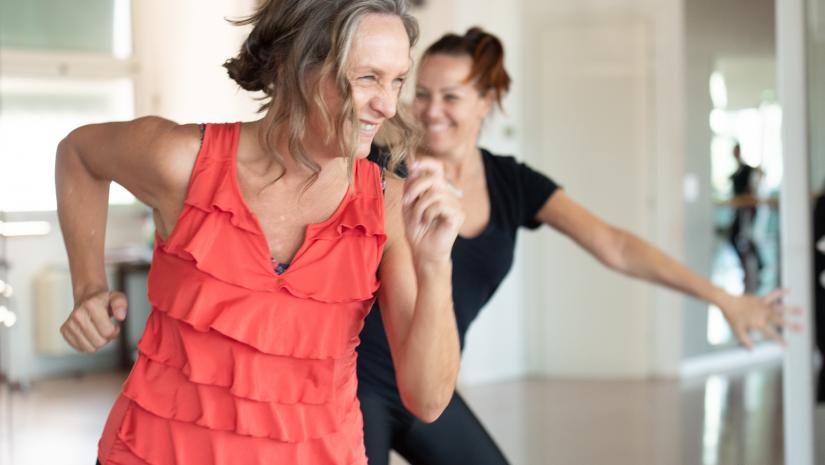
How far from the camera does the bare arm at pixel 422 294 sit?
4.31 feet

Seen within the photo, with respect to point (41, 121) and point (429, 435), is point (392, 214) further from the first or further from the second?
point (41, 121)

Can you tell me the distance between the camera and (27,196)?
9.57ft

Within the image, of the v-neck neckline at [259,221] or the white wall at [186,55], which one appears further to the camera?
the white wall at [186,55]

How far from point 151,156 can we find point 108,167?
13cm

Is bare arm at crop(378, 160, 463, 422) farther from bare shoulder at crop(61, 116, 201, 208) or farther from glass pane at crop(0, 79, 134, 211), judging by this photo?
glass pane at crop(0, 79, 134, 211)

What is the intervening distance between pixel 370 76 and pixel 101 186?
517mm

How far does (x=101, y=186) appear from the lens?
1.65 metres

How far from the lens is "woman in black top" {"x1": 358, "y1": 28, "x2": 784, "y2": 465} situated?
6.97ft

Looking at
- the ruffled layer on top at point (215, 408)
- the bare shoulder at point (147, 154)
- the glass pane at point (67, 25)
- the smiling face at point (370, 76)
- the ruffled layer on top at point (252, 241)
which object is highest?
the glass pane at point (67, 25)

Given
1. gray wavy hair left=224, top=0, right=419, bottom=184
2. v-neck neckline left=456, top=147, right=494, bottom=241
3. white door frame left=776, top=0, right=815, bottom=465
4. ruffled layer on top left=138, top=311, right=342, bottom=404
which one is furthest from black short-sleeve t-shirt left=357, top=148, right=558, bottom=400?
white door frame left=776, top=0, right=815, bottom=465

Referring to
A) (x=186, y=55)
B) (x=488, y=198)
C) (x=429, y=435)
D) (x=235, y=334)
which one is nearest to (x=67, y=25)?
(x=186, y=55)

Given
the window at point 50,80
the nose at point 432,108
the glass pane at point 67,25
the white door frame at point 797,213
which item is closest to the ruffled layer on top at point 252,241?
the nose at point 432,108

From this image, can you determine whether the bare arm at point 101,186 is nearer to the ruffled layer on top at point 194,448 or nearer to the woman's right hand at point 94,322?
the woman's right hand at point 94,322

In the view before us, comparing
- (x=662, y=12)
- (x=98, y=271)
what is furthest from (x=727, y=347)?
(x=98, y=271)
